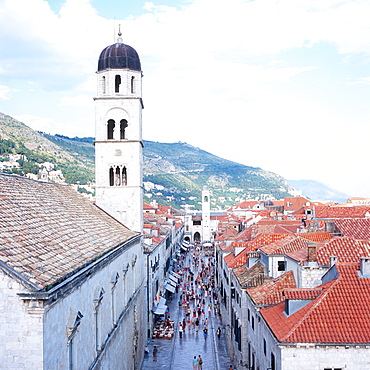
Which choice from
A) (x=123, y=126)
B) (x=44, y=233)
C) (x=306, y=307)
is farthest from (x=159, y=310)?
(x=44, y=233)

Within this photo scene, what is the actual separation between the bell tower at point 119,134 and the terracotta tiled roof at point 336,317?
1746 centimetres

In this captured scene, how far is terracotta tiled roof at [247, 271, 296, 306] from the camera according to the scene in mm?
23078

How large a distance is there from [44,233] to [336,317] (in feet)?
34.7

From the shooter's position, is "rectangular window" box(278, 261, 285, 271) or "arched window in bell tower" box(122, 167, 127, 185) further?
"arched window in bell tower" box(122, 167, 127, 185)

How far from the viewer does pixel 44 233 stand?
53.2 ft

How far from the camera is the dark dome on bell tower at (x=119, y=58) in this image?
33.3m

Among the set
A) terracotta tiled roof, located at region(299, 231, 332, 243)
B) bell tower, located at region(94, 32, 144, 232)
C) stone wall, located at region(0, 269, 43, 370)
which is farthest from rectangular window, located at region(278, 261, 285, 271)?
stone wall, located at region(0, 269, 43, 370)

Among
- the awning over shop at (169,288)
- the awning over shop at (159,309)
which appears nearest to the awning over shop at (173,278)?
the awning over shop at (169,288)

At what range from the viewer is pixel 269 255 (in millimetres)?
28547

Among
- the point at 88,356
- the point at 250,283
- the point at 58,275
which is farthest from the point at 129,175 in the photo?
the point at 58,275

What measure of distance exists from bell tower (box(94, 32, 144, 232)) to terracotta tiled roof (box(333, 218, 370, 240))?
14.8 meters

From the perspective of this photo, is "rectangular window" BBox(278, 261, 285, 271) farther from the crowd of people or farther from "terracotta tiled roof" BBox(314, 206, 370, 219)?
"terracotta tiled roof" BBox(314, 206, 370, 219)

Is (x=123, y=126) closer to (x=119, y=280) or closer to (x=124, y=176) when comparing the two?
(x=124, y=176)

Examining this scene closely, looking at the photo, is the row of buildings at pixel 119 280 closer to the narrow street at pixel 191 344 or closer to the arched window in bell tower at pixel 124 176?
the arched window in bell tower at pixel 124 176
